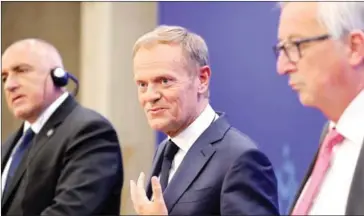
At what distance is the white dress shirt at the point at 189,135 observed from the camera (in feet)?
5.37

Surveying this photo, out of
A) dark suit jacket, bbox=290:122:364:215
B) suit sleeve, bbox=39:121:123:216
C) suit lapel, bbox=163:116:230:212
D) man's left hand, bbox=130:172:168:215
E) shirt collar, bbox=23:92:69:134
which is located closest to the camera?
dark suit jacket, bbox=290:122:364:215

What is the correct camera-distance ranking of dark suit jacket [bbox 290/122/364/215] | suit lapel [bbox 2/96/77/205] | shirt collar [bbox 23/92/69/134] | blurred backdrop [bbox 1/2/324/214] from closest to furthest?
dark suit jacket [bbox 290/122/364/215] < suit lapel [bbox 2/96/77/205] < shirt collar [bbox 23/92/69/134] < blurred backdrop [bbox 1/2/324/214]

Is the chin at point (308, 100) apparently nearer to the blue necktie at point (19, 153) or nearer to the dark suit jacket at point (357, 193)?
the dark suit jacket at point (357, 193)

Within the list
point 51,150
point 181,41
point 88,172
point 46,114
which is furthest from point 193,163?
point 46,114

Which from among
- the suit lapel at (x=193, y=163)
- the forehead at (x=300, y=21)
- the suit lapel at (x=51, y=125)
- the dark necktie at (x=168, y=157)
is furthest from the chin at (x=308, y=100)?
the suit lapel at (x=51, y=125)

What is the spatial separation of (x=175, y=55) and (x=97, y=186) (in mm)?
713

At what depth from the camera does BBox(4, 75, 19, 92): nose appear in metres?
2.42

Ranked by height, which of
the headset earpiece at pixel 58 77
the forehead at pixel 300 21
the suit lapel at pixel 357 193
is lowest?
the headset earpiece at pixel 58 77

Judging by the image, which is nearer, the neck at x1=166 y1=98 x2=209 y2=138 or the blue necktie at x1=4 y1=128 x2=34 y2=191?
the neck at x1=166 y1=98 x2=209 y2=138

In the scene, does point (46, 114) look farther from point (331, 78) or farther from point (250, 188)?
point (331, 78)

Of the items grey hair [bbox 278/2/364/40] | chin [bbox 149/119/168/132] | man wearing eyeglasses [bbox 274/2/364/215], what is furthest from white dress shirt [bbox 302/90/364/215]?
chin [bbox 149/119/168/132]

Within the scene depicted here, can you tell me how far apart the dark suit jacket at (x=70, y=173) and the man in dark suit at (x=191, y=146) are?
0.50 metres

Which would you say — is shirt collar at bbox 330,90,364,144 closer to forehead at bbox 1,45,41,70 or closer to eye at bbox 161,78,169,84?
eye at bbox 161,78,169,84

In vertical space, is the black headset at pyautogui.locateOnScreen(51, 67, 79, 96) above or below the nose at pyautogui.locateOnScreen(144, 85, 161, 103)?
below
